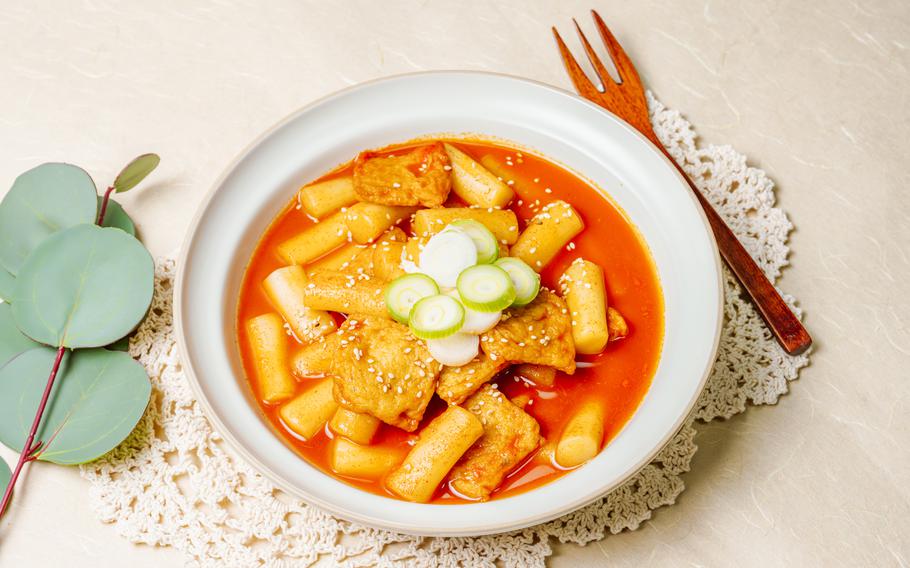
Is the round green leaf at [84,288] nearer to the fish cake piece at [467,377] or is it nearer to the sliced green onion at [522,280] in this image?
the fish cake piece at [467,377]

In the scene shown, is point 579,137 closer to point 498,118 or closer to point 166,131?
point 498,118

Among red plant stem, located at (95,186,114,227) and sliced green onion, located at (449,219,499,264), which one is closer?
sliced green onion, located at (449,219,499,264)

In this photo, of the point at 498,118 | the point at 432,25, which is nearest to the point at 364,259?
the point at 498,118

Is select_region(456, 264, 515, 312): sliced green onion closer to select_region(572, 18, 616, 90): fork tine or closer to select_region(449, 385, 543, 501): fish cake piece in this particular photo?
select_region(449, 385, 543, 501): fish cake piece

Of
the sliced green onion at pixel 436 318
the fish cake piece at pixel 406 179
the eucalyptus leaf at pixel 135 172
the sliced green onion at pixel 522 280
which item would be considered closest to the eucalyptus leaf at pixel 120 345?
the eucalyptus leaf at pixel 135 172

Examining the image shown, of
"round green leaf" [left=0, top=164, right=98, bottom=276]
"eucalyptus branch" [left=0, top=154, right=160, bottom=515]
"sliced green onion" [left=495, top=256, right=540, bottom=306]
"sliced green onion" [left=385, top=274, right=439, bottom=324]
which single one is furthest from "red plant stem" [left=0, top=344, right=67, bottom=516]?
"sliced green onion" [left=495, top=256, right=540, bottom=306]

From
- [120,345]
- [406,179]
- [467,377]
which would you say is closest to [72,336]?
[120,345]

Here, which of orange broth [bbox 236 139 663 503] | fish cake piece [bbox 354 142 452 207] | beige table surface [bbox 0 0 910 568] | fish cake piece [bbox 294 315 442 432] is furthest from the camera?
fish cake piece [bbox 354 142 452 207]
